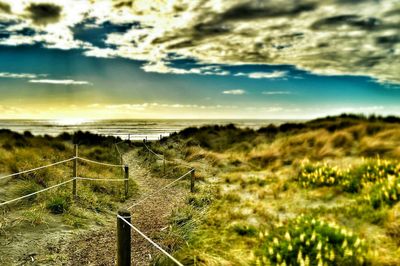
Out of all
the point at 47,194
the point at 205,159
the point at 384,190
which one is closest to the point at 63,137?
the point at 205,159

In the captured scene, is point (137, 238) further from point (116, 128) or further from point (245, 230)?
point (116, 128)

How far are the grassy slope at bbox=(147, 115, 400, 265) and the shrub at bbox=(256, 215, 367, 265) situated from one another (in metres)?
0.03

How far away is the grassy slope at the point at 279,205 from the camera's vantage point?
5488mm

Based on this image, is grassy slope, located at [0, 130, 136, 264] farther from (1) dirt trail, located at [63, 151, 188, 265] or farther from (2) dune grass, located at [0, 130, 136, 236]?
(1) dirt trail, located at [63, 151, 188, 265]

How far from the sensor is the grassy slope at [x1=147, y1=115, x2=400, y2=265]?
549 cm

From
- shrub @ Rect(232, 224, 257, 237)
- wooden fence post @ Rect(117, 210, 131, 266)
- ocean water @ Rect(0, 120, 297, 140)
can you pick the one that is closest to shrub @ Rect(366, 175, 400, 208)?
shrub @ Rect(232, 224, 257, 237)

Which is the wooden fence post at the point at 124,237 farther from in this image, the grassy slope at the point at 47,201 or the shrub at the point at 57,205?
the shrub at the point at 57,205

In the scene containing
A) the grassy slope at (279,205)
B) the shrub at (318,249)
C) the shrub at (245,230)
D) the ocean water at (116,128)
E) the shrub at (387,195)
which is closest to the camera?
the shrub at (318,249)

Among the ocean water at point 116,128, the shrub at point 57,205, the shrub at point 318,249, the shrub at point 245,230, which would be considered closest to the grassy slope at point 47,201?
the shrub at point 57,205

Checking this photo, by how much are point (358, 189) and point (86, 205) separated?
666cm

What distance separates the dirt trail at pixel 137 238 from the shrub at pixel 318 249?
2119 millimetres

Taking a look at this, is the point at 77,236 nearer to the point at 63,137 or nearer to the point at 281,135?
the point at 281,135

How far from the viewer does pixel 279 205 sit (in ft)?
28.6

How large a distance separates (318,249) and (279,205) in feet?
12.5
